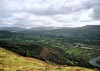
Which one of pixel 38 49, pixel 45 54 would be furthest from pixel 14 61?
Result: pixel 38 49

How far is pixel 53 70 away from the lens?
45.2 metres

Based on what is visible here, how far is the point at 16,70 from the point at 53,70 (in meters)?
7.98

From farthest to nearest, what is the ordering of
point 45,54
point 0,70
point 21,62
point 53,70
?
point 45,54 → point 21,62 → point 53,70 → point 0,70

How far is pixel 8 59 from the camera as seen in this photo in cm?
6406

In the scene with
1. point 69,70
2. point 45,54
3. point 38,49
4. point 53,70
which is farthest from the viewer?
point 38,49

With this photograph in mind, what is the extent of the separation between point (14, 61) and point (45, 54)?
119945mm

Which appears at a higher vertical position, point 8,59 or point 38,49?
point 8,59

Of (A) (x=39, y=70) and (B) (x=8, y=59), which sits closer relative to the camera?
(A) (x=39, y=70)

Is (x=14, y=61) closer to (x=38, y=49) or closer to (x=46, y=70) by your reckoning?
(x=46, y=70)

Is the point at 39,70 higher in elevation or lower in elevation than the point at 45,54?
higher

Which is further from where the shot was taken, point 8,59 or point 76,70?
point 8,59

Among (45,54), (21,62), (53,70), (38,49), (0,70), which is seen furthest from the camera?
(38,49)

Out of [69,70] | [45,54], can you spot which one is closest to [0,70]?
[69,70]

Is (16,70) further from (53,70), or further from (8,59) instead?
(8,59)
